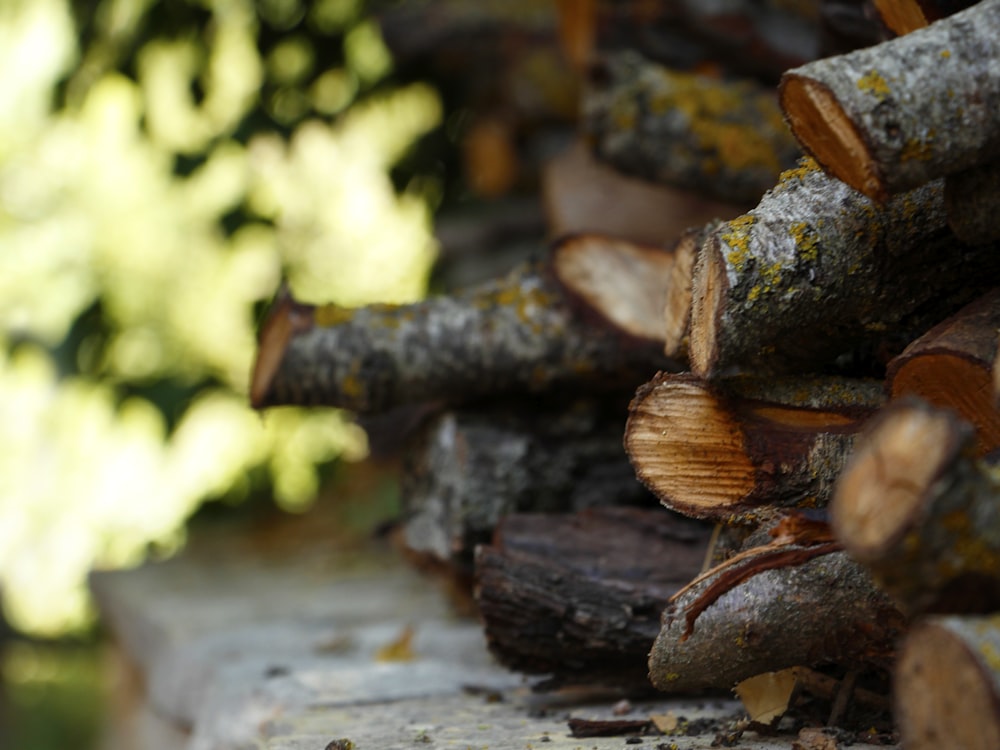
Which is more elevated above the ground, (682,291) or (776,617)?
(682,291)

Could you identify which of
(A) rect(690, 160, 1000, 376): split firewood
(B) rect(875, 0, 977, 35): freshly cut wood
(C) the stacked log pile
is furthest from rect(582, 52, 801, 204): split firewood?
(A) rect(690, 160, 1000, 376): split firewood

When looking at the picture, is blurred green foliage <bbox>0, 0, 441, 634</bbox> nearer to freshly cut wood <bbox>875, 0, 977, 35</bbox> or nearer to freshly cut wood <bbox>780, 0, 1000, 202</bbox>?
freshly cut wood <bbox>875, 0, 977, 35</bbox>

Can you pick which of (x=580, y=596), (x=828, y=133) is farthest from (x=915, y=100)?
(x=580, y=596)

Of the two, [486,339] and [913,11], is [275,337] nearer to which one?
[486,339]

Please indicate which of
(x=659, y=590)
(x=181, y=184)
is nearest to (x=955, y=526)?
(x=659, y=590)

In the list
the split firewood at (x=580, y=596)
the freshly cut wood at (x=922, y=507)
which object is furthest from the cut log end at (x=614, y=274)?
the freshly cut wood at (x=922, y=507)

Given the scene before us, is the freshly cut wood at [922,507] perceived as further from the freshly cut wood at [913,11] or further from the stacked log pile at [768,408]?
the freshly cut wood at [913,11]

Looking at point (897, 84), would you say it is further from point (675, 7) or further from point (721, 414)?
point (675, 7)
